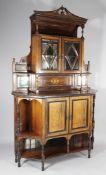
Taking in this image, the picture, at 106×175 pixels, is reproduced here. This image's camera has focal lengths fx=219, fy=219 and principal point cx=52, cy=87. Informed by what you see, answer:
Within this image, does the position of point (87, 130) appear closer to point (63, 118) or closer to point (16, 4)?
point (63, 118)

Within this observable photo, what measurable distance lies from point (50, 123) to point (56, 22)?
55.2 inches

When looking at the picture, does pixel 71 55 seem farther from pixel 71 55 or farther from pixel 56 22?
pixel 56 22

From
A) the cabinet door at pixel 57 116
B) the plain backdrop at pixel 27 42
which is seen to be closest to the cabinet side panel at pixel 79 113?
the cabinet door at pixel 57 116

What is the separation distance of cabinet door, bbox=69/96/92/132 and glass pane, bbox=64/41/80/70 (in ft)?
1.57

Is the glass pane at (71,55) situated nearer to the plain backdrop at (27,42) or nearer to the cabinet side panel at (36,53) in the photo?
the cabinet side panel at (36,53)

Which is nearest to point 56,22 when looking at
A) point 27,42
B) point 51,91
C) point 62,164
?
point 27,42

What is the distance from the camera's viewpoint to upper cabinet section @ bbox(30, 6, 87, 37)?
2.87 m

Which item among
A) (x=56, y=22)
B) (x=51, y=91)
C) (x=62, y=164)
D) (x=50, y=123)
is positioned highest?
(x=56, y=22)

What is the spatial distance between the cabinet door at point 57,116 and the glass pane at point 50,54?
490 mm

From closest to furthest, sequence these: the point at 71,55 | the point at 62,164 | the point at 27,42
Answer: the point at 62,164 → the point at 71,55 → the point at 27,42

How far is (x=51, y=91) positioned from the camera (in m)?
3.05

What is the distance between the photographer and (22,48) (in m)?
3.46

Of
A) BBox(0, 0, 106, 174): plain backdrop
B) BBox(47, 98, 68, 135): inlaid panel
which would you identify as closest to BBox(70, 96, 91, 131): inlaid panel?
BBox(47, 98, 68, 135): inlaid panel
